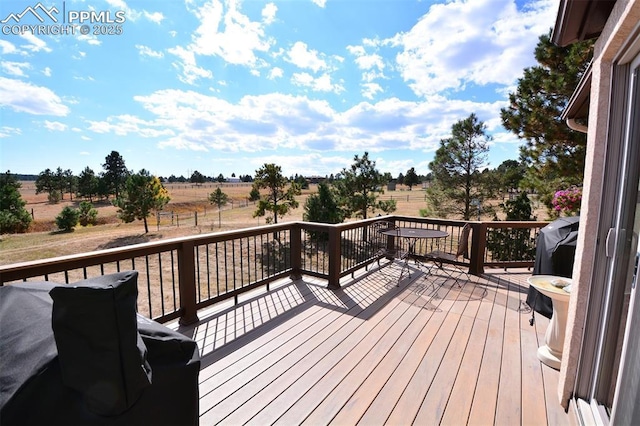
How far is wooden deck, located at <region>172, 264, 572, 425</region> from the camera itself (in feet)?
5.84

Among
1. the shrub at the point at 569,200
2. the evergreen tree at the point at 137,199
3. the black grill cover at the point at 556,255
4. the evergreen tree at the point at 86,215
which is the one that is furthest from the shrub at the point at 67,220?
the shrub at the point at 569,200

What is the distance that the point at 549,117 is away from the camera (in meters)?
5.95

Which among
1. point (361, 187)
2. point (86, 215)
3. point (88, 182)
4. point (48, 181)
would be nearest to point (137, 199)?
point (86, 215)

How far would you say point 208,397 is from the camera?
1873mm

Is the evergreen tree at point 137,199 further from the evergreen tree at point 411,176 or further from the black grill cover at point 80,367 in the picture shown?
the evergreen tree at point 411,176

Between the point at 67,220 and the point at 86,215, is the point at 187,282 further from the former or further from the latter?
the point at 86,215

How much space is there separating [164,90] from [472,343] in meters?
9.29

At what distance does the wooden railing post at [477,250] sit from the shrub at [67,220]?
22.8 m

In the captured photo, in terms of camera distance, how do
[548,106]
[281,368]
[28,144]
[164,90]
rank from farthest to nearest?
[28,144]
[164,90]
[548,106]
[281,368]

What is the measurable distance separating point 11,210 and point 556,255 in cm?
2521

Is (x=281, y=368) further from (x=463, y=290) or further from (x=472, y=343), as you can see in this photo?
(x=463, y=290)

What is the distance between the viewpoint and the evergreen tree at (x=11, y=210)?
53.5 feet

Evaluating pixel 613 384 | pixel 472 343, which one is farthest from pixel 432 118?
pixel 613 384

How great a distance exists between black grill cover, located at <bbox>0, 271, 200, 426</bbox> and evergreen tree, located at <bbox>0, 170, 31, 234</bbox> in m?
22.8
